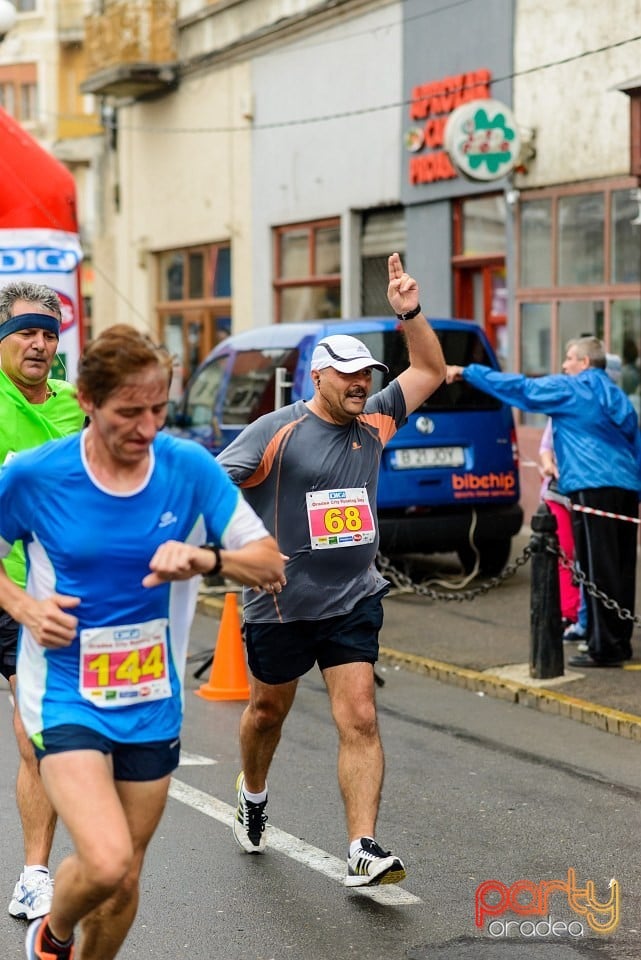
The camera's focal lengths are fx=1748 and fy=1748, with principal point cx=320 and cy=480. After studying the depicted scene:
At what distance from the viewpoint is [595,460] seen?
34.3 ft

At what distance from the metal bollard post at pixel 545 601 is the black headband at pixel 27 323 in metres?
4.43

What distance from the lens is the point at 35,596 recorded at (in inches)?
180

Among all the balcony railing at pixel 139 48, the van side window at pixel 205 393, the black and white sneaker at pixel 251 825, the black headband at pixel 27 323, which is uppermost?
the balcony railing at pixel 139 48

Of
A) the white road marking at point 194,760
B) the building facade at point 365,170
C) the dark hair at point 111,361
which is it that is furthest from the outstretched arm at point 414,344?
the building facade at point 365,170

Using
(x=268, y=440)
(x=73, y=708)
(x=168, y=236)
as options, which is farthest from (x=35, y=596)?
(x=168, y=236)

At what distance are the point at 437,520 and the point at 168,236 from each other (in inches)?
586

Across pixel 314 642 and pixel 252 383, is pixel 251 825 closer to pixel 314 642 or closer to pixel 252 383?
pixel 314 642

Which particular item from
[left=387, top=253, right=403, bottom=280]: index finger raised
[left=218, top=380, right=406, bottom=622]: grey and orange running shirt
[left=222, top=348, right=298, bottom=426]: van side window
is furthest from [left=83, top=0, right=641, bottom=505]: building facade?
[left=218, top=380, right=406, bottom=622]: grey and orange running shirt

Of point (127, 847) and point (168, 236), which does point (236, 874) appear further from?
point (168, 236)

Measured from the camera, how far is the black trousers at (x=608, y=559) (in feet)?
33.9

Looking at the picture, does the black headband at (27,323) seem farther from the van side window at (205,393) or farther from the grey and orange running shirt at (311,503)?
the van side window at (205,393)

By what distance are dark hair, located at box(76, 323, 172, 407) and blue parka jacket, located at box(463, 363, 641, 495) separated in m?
6.22

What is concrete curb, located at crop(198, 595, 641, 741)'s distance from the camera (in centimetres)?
891

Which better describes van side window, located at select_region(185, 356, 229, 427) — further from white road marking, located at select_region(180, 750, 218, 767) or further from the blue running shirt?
the blue running shirt
